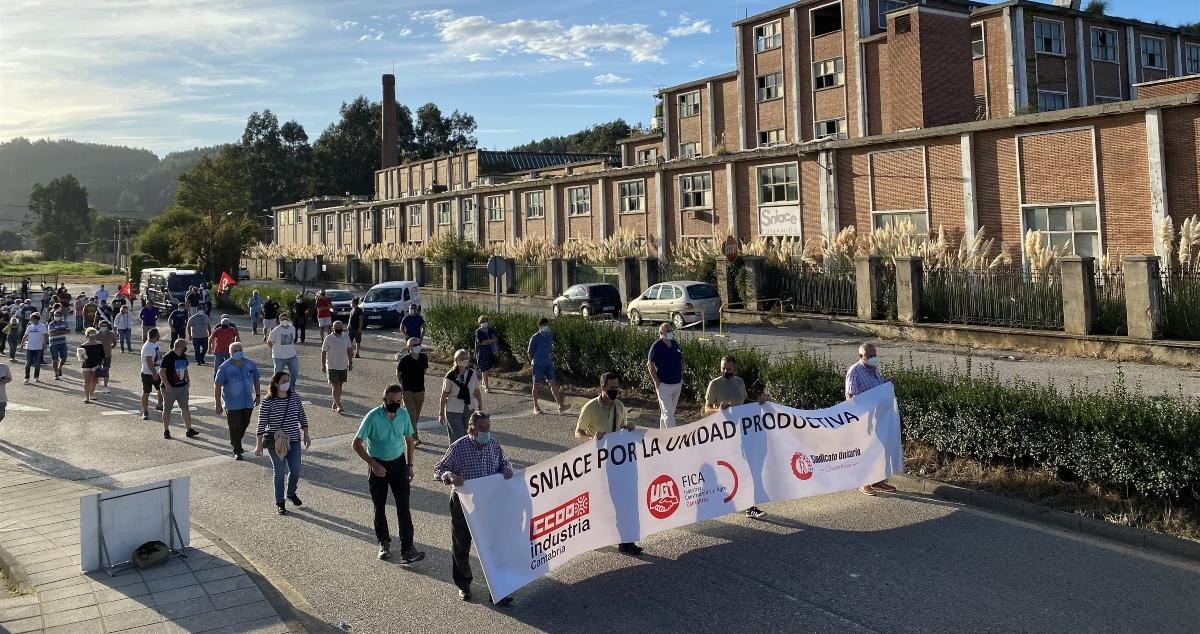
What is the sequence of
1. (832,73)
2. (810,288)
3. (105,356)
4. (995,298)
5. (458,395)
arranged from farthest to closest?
(832,73), (810,288), (995,298), (105,356), (458,395)

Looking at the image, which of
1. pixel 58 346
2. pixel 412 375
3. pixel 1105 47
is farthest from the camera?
pixel 1105 47

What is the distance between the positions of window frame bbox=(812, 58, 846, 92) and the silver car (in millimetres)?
22759

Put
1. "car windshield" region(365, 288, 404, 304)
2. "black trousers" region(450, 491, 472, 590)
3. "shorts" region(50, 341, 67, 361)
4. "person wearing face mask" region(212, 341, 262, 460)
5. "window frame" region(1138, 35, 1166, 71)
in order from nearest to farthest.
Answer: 1. "black trousers" region(450, 491, 472, 590)
2. "person wearing face mask" region(212, 341, 262, 460)
3. "shorts" region(50, 341, 67, 361)
4. "car windshield" region(365, 288, 404, 304)
5. "window frame" region(1138, 35, 1166, 71)

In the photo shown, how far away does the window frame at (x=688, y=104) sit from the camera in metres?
56.0

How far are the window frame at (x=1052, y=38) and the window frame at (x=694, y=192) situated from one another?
58.1 ft

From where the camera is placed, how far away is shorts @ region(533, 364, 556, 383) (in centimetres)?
1557

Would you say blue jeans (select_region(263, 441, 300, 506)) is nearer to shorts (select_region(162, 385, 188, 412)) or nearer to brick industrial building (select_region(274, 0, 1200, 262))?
shorts (select_region(162, 385, 188, 412))

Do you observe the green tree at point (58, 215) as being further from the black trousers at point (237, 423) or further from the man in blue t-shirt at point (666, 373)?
the man in blue t-shirt at point (666, 373)

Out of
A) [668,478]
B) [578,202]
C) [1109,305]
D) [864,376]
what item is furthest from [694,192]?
[668,478]

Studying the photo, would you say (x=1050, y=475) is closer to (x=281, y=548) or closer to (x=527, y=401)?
(x=281, y=548)

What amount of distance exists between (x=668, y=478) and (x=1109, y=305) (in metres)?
14.3

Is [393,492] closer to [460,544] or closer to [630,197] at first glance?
[460,544]

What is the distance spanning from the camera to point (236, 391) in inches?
497

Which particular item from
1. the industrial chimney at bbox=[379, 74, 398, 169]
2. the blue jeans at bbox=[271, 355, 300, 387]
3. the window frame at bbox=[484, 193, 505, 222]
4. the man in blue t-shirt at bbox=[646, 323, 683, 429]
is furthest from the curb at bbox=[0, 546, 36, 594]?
the industrial chimney at bbox=[379, 74, 398, 169]
